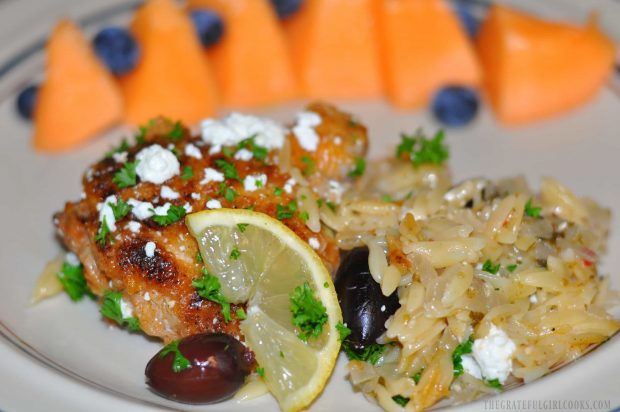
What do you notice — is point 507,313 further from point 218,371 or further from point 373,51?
point 373,51

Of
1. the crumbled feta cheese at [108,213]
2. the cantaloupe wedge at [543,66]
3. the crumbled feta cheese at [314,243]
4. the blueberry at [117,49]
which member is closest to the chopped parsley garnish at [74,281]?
the crumbled feta cheese at [108,213]

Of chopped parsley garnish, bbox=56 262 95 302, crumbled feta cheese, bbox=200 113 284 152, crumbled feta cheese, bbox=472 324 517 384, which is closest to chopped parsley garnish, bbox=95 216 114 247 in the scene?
chopped parsley garnish, bbox=56 262 95 302

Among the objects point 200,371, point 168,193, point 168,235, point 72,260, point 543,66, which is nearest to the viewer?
point 200,371

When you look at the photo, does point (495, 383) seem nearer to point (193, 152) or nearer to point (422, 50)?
point (193, 152)

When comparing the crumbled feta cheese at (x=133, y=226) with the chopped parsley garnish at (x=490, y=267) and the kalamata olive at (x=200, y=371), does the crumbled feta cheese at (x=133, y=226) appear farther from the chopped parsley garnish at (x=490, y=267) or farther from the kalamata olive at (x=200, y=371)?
the chopped parsley garnish at (x=490, y=267)

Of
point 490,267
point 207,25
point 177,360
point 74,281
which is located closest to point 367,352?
point 490,267

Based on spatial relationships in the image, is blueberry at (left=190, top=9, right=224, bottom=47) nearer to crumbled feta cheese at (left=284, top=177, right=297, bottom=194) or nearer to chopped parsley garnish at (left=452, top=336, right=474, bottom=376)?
crumbled feta cheese at (left=284, top=177, right=297, bottom=194)
